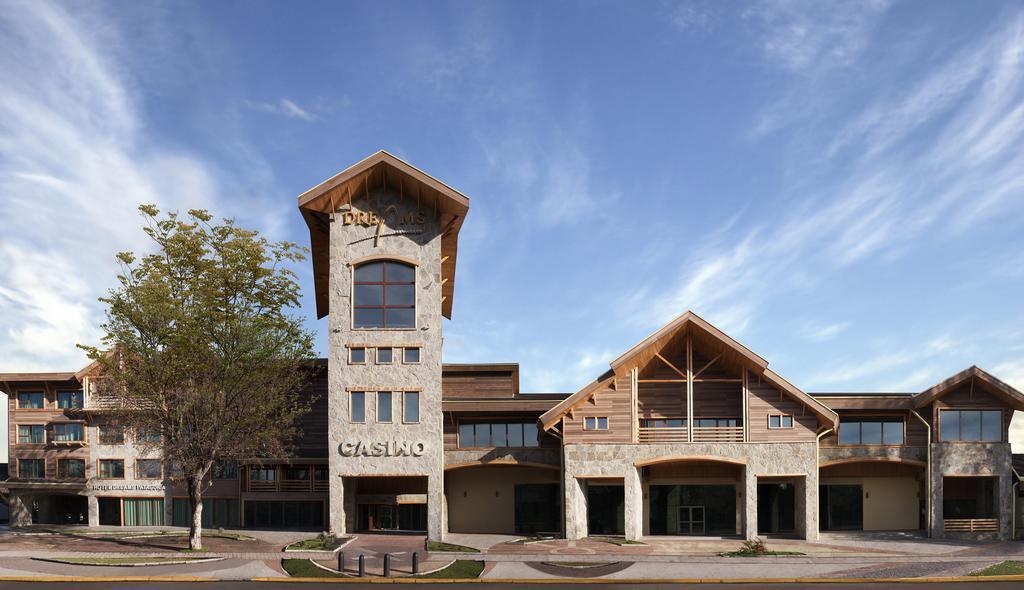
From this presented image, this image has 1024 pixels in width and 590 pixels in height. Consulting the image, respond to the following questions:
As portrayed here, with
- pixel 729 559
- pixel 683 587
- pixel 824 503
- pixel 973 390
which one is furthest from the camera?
pixel 824 503

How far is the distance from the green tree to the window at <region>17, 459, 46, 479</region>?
510 inches

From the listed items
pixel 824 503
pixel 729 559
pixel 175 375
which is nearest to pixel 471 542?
pixel 729 559

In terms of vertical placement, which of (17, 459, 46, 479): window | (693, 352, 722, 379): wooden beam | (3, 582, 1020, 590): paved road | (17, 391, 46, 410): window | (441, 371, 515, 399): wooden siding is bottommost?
(3, 582, 1020, 590): paved road

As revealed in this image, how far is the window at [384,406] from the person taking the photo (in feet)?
126

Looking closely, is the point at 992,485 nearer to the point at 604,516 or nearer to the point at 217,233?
the point at 604,516

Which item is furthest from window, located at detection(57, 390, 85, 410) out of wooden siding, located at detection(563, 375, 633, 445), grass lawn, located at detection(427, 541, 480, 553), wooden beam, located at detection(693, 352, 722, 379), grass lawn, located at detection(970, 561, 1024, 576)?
grass lawn, located at detection(970, 561, 1024, 576)

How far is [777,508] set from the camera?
4125cm

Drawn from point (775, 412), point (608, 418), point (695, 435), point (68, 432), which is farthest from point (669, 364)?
point (68, 432)

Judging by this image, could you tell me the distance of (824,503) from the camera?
140 feet

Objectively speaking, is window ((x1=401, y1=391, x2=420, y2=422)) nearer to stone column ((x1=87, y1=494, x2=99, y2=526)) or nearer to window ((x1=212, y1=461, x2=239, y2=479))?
window ((x1=212, y1=461, x2=239, y2=479))

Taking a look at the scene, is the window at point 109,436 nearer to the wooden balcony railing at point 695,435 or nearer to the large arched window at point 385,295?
the large arched window at point 385,295

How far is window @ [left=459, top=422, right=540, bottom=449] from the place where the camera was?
41469 millimetres

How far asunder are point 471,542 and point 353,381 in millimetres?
9949

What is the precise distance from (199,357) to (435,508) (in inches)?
541
